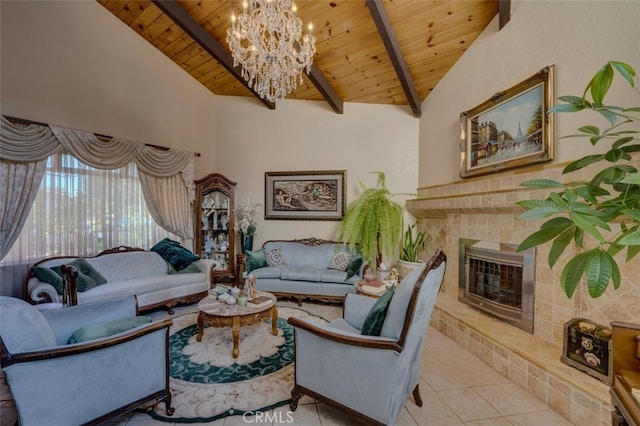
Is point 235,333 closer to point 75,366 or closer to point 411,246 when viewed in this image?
point 75,366

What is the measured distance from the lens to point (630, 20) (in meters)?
1.69

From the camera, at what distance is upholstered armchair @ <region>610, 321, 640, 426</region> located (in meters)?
0.87

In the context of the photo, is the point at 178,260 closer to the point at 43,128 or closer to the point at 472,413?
the point at 43,128

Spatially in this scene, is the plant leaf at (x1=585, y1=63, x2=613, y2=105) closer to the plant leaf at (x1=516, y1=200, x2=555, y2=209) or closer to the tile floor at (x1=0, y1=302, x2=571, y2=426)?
the plant leaf at (x1=516, y1=200, x2=555, y2=209)

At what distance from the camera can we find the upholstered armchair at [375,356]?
143cm

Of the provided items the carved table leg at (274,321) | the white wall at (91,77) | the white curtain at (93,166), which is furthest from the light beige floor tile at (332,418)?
the white wall at (91,77)

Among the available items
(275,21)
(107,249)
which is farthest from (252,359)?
(275,21)

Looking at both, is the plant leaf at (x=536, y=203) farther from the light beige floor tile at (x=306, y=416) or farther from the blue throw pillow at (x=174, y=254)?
the blue throw pillow at (x=174, y=254)

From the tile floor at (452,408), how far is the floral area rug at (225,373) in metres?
0.12

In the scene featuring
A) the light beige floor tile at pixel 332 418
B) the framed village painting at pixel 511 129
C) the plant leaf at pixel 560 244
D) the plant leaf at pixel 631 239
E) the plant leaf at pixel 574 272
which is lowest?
the light beige floor tile at pixel 332 418

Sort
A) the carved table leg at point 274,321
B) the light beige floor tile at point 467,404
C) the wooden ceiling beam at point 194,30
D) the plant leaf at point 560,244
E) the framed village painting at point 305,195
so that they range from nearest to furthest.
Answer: the plant leaf at point 560,244, the light beige floor tile at point 467,404, the carved table leg at point 274,321, the wooden ceiling beam at point 194,30, the framed village painting at point 305,195

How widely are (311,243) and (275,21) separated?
3.03m

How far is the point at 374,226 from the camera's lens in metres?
3.91

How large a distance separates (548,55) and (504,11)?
739 millimetres
